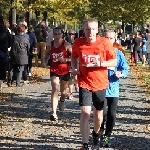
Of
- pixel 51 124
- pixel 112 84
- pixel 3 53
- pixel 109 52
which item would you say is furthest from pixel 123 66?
pixel 3 53

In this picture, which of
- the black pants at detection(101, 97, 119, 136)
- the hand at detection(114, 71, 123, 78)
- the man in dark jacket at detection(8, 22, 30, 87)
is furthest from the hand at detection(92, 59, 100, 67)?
the man in dark jacket at detection(8, 22, 30, 87)

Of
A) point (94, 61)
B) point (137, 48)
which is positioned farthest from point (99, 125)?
point (137, 48)

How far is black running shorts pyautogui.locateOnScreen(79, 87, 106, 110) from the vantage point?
22.0 feet

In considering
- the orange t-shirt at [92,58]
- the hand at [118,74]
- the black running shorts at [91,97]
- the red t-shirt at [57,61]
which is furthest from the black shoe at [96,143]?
the red t-shirt at [57,61]

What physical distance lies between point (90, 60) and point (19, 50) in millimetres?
8312

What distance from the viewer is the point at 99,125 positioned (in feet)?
23.2

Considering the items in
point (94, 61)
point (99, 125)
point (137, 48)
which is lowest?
point (137, 48)

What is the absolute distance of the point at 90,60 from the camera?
667cm

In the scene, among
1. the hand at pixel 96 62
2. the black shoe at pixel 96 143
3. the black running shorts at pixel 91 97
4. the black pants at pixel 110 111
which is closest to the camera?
the hand at pixel 96 62

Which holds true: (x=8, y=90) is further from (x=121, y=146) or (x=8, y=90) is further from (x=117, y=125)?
(x=121, y=146)

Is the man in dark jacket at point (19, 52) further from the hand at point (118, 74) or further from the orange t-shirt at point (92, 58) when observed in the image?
the orange t-shirt at point (92, 58)

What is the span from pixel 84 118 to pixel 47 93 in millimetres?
7454

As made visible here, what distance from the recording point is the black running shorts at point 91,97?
6715mm

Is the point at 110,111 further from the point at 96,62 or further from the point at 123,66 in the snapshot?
the point at 96,62
